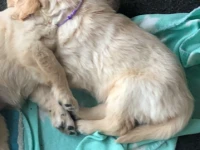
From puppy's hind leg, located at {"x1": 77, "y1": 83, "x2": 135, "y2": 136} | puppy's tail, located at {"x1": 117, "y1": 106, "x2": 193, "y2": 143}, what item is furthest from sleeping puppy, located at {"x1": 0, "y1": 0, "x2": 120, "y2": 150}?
puppy's tail, located at {"x1": 117, "y1": 106, "x2": 193, "y2": 143}

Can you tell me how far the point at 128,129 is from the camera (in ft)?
6.53

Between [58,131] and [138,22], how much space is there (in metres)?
0.75

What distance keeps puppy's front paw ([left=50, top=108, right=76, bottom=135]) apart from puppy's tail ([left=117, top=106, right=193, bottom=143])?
10.2 inches

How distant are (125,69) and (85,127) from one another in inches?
14.1

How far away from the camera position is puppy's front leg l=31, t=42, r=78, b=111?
1976mm

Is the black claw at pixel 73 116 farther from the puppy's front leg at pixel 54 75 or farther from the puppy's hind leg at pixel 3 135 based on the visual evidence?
the puppy's hind leg at pixel 3 135

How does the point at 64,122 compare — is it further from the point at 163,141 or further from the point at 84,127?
the point at 163,141

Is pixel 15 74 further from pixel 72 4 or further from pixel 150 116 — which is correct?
pixel 150 116

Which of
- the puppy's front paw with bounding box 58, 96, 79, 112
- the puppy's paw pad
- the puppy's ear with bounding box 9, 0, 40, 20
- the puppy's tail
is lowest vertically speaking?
the puppy's paw pad

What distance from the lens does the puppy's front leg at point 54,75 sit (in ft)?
6.48

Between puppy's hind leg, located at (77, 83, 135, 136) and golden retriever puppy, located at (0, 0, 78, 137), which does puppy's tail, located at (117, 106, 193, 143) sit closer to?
puppy's hind leg, located at (77, 83, 135, 136)

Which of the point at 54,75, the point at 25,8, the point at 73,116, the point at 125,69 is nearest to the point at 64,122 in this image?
the point at 73,116

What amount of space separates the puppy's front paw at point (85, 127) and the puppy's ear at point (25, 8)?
1.93 ft

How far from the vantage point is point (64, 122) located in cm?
208
